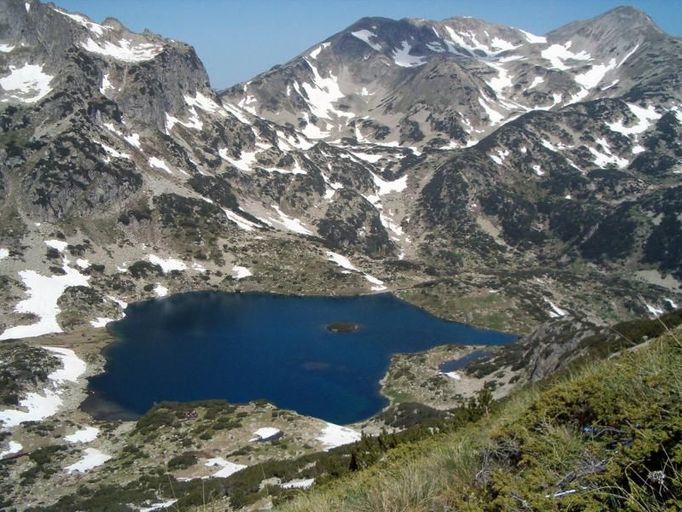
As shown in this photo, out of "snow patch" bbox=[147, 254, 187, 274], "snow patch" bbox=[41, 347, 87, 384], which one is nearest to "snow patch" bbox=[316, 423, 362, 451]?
"snow patch" bbox=[41, 347, 87, 384]

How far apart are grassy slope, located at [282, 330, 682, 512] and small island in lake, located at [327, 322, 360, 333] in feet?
344

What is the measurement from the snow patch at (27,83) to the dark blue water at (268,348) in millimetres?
94574

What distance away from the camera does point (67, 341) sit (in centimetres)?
9419

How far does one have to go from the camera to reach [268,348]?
97250 millimetres

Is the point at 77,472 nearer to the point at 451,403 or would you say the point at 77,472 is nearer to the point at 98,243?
the point at 451,403

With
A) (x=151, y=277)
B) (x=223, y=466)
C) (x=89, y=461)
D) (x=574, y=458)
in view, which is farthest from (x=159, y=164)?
(x=574, y=458)

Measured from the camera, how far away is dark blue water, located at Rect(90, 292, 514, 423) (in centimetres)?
7312

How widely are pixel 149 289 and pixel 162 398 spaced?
67.4 meters

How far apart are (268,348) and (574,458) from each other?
95.1 metres

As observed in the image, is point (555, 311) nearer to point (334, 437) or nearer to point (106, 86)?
point (334, 437)

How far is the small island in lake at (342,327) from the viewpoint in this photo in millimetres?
110931

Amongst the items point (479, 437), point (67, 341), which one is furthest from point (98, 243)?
point (479, 437)

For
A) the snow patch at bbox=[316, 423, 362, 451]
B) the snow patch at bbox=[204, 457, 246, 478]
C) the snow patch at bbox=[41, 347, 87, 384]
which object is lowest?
the snow patch at bbox=[316, 423, 362, 451]

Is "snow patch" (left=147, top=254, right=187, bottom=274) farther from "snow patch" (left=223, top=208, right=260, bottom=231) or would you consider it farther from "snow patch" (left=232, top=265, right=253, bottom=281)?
"snow patch" (left=223, top=208, right=260, bottom=231)
